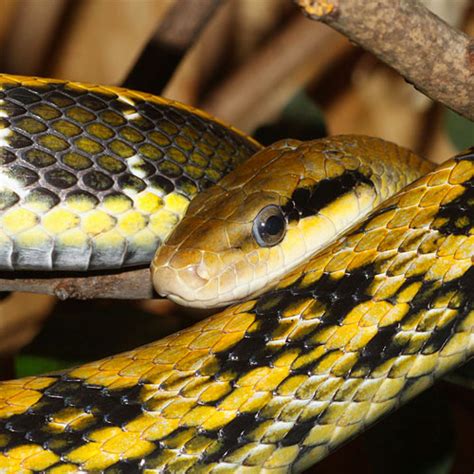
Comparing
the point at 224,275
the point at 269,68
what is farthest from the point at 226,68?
the point at 224,275

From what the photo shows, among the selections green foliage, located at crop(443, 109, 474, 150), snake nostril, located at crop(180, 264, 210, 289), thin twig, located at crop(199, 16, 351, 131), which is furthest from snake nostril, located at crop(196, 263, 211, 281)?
thin twig, located at crop(199, 16, 351, 131)

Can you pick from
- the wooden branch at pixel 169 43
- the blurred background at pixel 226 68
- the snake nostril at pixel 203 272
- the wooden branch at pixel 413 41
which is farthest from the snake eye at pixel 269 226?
the blurred background at pixel 226 68

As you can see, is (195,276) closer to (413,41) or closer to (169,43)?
(413,41)

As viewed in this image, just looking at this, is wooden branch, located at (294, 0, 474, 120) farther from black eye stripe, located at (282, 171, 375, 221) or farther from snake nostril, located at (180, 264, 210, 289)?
snake nostril, located at (180, 264, 210, 289)

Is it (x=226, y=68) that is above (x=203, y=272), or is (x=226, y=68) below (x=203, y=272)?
below

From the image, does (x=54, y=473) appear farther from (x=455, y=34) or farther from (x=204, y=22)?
(x=204, y=22)

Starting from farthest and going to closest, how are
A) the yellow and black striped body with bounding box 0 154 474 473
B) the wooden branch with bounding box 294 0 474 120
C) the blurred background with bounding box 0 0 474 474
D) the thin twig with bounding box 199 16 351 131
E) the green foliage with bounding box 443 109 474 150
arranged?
1. the blurred background with bounding box 0 0 474 474
2. the thin twig with bounding box 199 16 351 131
3. the green foliage with bounding box 443 109 474 150
4. the yellow and black striped body with bounding box 0 154 474 473
5. the wooden branch with bounding box 294 0 474 120

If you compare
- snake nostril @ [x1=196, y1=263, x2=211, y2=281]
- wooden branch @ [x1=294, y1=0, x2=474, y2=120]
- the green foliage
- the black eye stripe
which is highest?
wooden branch @ [x1=294, y1=0, x2=474, y2=120]
